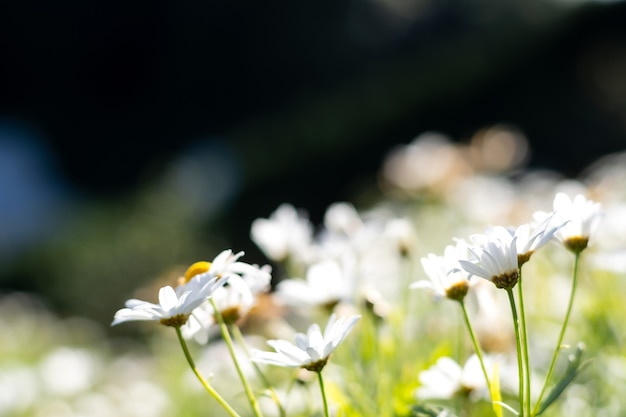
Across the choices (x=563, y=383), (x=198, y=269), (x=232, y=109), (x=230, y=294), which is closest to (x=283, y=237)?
(x=230, y=294)

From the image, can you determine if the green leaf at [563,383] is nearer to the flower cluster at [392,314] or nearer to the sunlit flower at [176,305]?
the flower cluster at [392,314]

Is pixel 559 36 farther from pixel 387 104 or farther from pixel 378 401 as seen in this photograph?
pixel 378 401

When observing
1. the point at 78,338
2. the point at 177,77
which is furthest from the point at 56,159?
the point at 78,338

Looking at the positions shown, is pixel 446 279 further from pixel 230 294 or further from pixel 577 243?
pixel 230 294

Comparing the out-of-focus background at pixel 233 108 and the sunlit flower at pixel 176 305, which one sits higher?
the out-of-focus background at pixel 233 108

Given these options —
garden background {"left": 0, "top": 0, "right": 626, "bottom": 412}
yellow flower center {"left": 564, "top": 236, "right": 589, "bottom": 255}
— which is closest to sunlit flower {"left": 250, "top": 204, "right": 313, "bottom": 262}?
yellow flower center {"left": 564, "top": 236, "right": 589, "bottom": 255}

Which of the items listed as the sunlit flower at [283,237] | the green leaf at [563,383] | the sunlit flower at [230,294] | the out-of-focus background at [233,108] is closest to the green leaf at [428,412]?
the green leaf at [563,383]

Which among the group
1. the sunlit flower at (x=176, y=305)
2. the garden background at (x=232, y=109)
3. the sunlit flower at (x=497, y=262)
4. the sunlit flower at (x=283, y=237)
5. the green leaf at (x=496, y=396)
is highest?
the garden background at (x=232, y=109)

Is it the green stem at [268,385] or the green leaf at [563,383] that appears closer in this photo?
the green leaf at [563,383]
